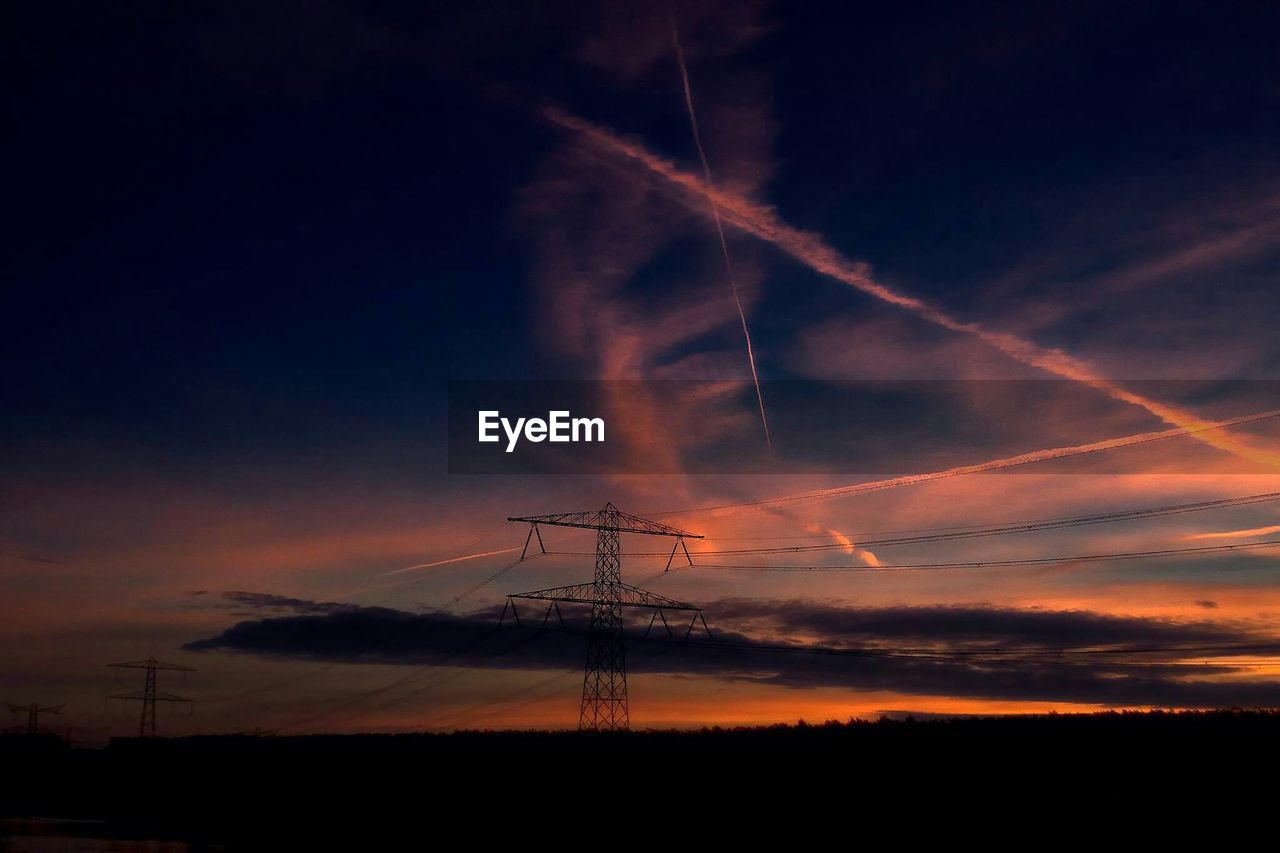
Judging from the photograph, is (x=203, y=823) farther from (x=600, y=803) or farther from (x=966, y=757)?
(x=966, y=757)

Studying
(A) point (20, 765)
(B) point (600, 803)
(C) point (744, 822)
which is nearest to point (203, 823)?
(B) point (600, 803)

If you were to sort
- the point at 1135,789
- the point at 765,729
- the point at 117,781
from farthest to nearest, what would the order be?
the point at 117,781, the point at 765,729, the point at 1135,789

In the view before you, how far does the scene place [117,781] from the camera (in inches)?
4043

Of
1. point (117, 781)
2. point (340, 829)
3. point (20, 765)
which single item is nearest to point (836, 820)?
point (340, 829)

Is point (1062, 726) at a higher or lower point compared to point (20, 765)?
higher

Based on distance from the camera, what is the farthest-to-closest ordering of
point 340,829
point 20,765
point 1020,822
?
point 20,765 → point 340,829 → point 1020,822

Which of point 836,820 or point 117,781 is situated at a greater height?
point 836,820

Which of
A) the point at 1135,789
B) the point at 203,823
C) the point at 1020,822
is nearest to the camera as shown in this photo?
the point at 1020,822

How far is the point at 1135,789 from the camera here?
40.1m

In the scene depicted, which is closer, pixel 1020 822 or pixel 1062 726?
pixel 1020 822

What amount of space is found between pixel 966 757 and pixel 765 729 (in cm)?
4161

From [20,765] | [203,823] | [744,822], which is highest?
[744,822]

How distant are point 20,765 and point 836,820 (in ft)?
448

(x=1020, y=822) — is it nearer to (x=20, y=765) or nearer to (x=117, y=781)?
(x=117, y=781)
